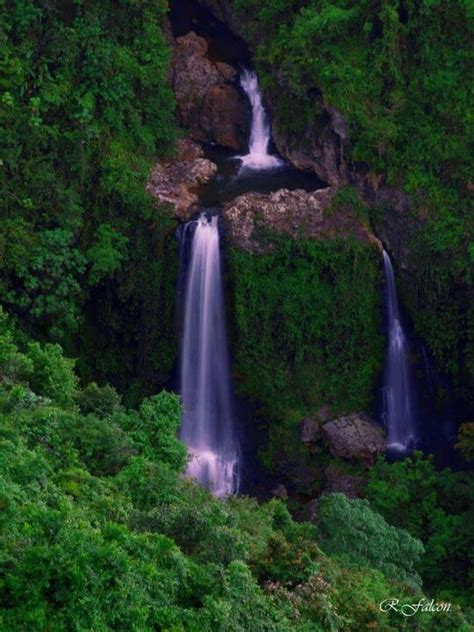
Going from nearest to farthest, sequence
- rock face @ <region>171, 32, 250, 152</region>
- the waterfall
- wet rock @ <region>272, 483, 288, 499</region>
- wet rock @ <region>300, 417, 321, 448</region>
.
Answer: wet rock @ <region>272, 483, 288, 499</region>
wet rock @ <region>300, 417, 321, 448</region>
the waterfall
rock face @ <region>171, 32, 250, 152</region>

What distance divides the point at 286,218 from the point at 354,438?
4.86 metres

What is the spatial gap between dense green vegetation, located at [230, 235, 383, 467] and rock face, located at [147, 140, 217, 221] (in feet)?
5.49

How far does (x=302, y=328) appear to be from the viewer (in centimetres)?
2041

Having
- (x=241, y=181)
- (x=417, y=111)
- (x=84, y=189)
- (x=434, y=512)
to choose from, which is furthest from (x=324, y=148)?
(x=434, y=512)

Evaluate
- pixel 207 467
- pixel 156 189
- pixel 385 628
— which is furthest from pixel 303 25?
pixel 385 628

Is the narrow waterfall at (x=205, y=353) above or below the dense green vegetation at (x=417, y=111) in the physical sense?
below

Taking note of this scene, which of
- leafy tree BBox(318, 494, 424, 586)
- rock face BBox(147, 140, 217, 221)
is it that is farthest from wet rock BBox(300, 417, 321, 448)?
leafy tree BBox(318, 494, 424, 586)

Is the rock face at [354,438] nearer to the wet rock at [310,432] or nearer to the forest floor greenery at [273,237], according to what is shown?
the wet rock at [310,432]

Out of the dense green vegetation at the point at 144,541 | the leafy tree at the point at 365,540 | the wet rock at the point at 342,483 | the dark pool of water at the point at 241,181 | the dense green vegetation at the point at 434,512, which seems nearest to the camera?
the dense green vegetation at the point at 144,541

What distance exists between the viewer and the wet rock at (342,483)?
63.2 feet

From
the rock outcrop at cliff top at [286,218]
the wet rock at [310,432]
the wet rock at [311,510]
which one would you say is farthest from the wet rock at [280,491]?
the rock outcrop at cliff top at [286,218]

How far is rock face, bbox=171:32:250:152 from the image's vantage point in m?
23.3

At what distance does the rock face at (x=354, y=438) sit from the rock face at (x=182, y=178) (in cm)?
547

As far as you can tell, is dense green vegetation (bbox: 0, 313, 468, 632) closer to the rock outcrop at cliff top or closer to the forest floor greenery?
the forest floor greenery
